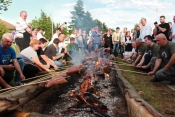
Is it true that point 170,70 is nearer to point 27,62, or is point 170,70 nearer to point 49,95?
point 49,95

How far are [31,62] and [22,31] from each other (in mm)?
1964

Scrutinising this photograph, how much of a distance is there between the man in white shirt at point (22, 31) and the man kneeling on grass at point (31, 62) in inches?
63.9

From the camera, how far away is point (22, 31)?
8.29m

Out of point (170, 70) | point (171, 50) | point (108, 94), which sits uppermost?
point (171, 50)

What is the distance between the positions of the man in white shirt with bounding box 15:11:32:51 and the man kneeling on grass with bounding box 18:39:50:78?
5.32 feet

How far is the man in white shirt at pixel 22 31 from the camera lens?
809 centimetres

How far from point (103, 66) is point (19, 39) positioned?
359 centimetres

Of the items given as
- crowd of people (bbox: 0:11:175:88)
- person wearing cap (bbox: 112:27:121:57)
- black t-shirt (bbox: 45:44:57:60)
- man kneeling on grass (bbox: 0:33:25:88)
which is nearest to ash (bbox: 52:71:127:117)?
crowd of people (bbox: 0:11:175:88)

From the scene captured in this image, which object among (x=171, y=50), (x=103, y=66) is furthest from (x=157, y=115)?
(x=103, y=66)

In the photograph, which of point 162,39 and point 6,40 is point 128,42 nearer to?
point 162,39

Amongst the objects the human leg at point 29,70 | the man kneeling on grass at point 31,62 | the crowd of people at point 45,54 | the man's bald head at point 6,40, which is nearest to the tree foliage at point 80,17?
the crowd of people at point 45,54

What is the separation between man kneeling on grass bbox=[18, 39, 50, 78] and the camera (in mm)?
6629

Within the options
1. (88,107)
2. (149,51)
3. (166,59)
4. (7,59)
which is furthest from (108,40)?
(88,107)

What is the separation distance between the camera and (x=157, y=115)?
9.35 feet
